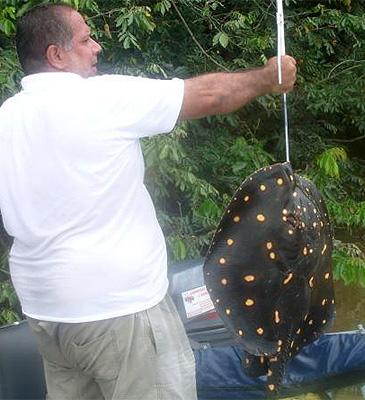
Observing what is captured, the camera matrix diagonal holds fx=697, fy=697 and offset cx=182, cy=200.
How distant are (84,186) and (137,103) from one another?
24cm

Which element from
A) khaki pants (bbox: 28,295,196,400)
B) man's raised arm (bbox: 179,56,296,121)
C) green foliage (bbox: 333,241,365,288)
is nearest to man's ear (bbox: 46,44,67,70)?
man's raised arm (bbox: 179,56,296,121)

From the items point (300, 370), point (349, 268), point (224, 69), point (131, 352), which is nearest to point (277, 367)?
point (131, 352)

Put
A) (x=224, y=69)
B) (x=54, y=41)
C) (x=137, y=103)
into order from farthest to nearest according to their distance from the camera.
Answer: (x=224, y=69) < (x=54, y=41) < (x=137, y=103)

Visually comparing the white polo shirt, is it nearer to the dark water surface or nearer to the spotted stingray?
the spotted stingray

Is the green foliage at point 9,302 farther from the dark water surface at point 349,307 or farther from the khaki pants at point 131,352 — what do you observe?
the dark water surface at point 349,307

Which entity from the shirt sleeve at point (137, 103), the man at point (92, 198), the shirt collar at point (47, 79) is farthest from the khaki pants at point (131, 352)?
the shirt collar at point (47, 79)

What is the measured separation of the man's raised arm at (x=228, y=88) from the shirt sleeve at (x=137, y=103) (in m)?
0.04

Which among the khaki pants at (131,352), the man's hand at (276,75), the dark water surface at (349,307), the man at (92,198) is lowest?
the dark water surface at (349,307)

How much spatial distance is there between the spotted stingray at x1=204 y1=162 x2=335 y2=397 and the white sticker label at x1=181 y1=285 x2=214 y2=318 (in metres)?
1.18

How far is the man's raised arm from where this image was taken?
178 centimetres

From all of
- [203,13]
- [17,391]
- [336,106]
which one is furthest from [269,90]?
[336,106]

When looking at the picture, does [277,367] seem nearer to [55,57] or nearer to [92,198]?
[92,198]

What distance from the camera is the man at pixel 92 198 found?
5.59 feet

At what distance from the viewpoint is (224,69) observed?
4.45 meters
